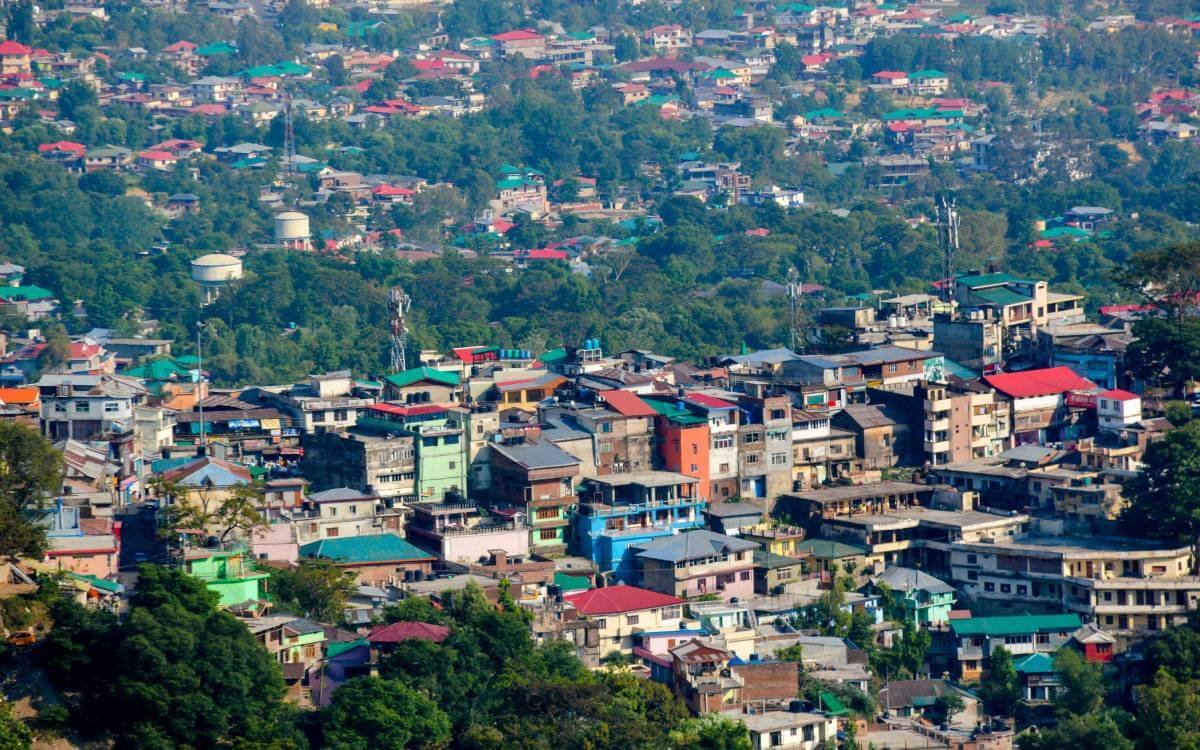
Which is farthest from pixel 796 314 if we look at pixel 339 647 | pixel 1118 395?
pixel 339 647

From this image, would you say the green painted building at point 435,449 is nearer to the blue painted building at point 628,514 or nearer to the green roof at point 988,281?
the blue painted building at point 628,514

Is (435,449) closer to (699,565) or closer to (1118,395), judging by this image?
(699,565)

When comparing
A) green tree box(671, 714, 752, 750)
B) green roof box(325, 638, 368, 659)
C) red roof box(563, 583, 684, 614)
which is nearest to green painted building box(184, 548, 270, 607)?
green roof box(325, 638, 368, 659)

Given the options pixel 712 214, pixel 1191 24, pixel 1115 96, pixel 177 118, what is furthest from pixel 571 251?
pixel 1191 24

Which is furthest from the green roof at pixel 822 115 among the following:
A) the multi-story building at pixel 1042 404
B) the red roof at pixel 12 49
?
the multi-story building at pixel 1042 404

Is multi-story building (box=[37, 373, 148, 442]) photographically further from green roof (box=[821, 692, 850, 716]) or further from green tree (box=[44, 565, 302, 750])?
green roof (box=[821, 692, 850, 716])

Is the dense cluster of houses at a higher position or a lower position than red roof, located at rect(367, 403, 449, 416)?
lower

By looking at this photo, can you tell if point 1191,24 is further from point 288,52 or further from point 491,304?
point 491,304
